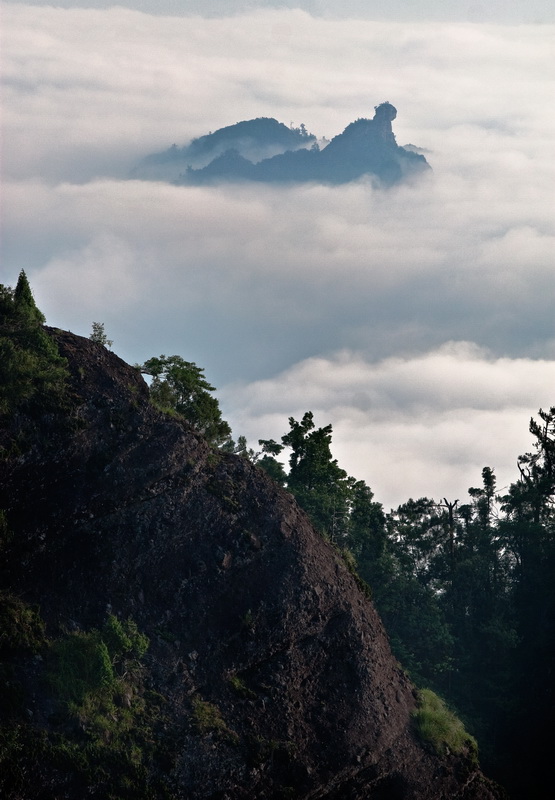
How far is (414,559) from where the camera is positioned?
325ft

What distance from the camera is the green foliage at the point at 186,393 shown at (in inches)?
2977

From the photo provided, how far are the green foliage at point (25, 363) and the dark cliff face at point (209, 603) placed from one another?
5.14 feet

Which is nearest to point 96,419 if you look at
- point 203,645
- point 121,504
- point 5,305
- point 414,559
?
point 121,504

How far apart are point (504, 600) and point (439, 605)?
641 centimetres

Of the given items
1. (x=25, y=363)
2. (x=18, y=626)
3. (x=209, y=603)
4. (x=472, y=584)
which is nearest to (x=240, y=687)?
(x=209, y=603)

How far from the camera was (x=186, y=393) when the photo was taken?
76500 millimetres

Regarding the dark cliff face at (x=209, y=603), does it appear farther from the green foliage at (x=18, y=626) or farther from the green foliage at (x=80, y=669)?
the green foliage at (x=80, y=669)

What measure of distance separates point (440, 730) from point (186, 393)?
1217 inches

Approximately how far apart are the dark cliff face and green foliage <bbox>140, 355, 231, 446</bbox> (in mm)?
8736

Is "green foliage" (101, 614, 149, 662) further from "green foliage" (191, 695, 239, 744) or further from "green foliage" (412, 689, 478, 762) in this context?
"green foliage" (412, 689, 478, 762)

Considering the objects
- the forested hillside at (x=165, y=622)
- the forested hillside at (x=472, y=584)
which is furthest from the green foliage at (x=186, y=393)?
the forested hillside at (x=472, y=584)

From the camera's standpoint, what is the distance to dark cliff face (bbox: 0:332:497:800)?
57219 millimetres

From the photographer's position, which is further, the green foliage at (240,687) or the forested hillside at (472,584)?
the forested hillside at (472,584)

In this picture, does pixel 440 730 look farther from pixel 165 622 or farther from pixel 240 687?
pixel 165 622
